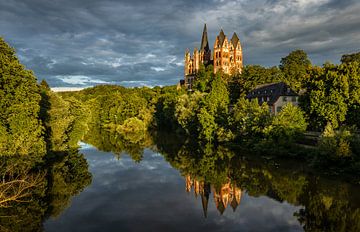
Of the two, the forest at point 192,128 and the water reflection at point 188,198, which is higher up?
the forest at point 192,128

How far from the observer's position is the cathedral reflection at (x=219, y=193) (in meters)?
29.4

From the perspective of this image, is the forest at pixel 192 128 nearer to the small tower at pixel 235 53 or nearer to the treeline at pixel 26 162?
the treeline at pixel 26 162

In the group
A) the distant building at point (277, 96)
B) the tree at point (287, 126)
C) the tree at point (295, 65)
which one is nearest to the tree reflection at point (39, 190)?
the tree at point (287, 126)

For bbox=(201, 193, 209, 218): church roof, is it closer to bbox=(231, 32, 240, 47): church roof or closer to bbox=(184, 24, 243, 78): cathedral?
bbox=(184, 24, 243, 78): cathedral

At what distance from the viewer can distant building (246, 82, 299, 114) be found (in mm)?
69812

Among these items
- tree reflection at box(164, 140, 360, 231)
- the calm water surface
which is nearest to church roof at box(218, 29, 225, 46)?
tree reflection at box(164, 140, 360, 231)

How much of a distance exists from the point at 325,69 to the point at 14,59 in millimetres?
42049

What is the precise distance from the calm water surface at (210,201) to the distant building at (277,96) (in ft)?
98.4

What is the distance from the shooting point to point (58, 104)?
162 feet

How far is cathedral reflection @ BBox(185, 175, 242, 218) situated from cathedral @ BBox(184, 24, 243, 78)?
8688 centimetres

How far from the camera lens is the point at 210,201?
1207 inches

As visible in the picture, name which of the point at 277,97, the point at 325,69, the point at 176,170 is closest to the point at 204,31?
the point at 277,97

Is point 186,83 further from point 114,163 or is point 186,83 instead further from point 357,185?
point 357,185

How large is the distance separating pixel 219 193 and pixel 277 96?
144 feet
